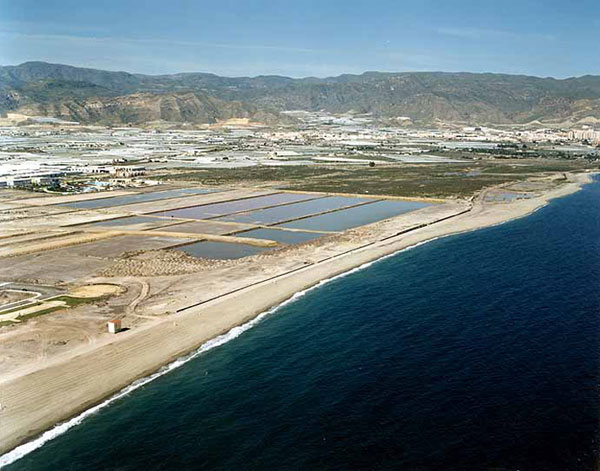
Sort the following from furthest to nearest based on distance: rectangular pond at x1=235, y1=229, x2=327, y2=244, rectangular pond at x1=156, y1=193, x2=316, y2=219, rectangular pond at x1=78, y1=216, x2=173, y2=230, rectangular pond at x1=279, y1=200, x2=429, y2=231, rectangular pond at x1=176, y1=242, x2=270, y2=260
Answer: rectangular pond at x1=156, y1=193, x2=316, y2=219 → rectangular pond at x1=279, y1=200, x2=429, y2=231 → rectangular pond at x1=78, y1=216, x2=173, y2=230 → rectangular pond at x1=235, y1=229, x2=327, y2=244 → rectangular pond at x1=176, y1=242, x2=270, y2=260

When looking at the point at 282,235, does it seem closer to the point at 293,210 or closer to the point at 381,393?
the point at 293,210

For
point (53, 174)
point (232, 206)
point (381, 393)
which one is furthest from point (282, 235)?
point (53, 174)

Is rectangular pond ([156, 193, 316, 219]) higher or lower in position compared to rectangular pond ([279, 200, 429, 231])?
higher

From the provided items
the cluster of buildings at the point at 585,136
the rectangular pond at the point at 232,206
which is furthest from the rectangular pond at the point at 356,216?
the cluster of buildings at the point at 585,136

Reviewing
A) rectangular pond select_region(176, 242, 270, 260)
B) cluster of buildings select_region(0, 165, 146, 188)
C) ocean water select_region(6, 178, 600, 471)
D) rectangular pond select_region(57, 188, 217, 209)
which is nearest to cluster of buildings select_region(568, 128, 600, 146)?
cluster of buildings select_region(0, 165, 146, 188)

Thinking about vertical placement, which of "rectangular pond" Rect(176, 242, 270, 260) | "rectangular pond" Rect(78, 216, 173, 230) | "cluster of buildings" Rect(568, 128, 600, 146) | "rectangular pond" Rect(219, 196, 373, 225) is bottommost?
"rectangular pond" Rect(176, 242, 270, 260)

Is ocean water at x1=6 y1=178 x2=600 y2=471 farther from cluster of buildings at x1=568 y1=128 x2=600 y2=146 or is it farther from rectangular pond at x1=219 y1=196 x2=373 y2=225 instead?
cluster of buildings at x1=568 y1=128 x2=600 y2=146

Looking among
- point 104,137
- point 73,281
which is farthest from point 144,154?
point 73,281

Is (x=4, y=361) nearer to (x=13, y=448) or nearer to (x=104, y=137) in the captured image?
(x=13, y=448)
